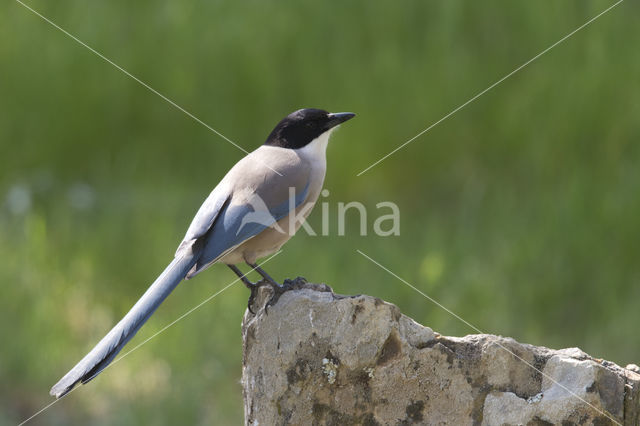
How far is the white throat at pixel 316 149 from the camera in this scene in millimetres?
4672

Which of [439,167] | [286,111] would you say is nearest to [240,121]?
[286,111]

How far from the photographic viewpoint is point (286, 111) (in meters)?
8.06

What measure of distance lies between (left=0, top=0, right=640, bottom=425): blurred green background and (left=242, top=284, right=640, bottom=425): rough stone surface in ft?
9.66

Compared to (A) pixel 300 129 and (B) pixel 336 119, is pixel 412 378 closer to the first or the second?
(A) pixel 300 129

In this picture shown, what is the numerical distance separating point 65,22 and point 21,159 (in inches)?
58.3

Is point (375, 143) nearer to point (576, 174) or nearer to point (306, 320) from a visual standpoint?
point (576, 174)

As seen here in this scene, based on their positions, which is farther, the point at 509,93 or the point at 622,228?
the point at 509,93

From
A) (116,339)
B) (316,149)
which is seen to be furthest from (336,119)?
(116,339)

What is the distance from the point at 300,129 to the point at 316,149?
0.48 feet

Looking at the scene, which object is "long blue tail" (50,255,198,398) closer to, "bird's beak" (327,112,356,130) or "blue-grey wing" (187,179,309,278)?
"blue-grey wing" (187,179,309,278)

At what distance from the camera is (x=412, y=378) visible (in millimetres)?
3277

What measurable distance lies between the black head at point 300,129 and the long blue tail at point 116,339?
119cm
